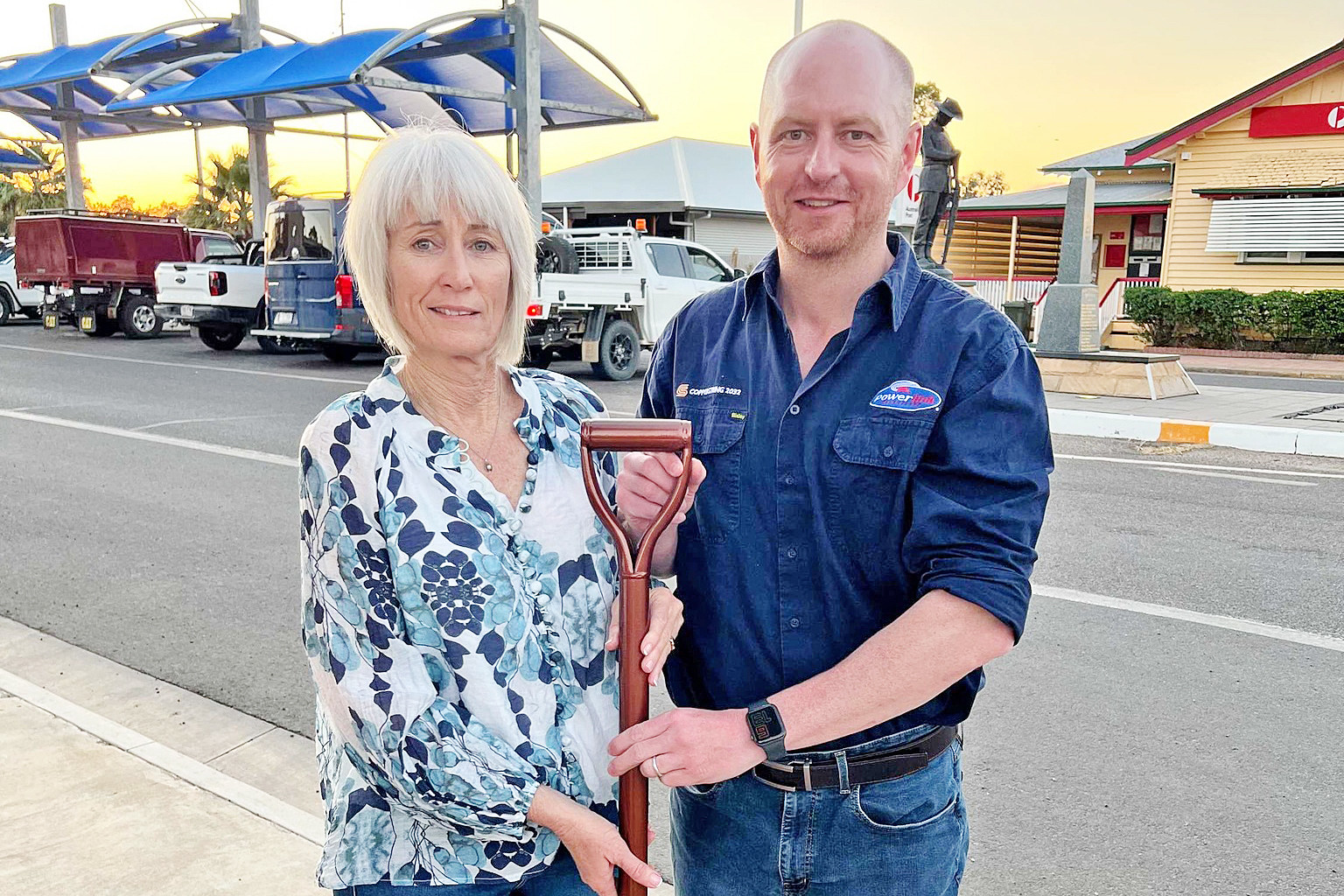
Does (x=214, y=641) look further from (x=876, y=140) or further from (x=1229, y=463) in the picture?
(x=1229, y=463)

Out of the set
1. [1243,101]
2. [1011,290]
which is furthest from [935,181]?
[1011,290]

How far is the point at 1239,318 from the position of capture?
19406 millimetres

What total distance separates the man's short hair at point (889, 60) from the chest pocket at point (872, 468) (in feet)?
1.61

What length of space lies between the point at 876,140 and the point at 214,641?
3.90m

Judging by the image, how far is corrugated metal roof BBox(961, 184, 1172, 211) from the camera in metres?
24.1

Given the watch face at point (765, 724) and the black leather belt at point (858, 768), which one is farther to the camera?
the black leather belt at point (858, 768)

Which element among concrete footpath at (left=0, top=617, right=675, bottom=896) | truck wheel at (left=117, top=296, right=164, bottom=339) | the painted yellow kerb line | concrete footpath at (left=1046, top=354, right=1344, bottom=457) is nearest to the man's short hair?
concrete footpath at (left=0, top=617, right=675, bottom=896)

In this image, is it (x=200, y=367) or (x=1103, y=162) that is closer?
(x=200, y=367)

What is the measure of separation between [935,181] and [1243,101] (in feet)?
35.8

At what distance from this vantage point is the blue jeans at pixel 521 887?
1671 mm

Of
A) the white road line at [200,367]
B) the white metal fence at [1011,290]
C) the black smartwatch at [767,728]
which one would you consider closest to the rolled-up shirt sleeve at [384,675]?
the black smartwatch at [767,728]

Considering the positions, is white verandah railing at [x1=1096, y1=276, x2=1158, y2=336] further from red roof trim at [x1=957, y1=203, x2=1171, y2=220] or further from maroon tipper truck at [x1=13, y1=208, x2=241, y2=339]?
maroon tipper truck at [x1=13, y1=208, x2=241, y2=339]

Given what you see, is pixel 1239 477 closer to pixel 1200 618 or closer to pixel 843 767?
pixel 1200 618

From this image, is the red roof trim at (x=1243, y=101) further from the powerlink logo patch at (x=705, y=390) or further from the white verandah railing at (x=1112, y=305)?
the powerlink logo patch at (x=705, y=390)
